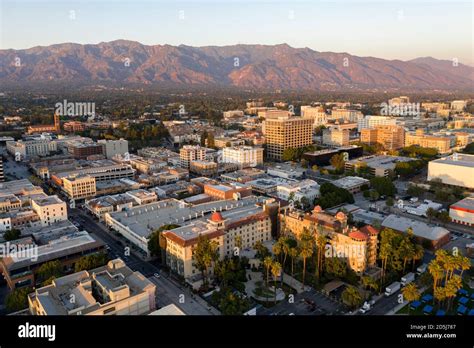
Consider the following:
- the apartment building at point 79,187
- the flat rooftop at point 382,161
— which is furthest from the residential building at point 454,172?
the apartment building at point 79,187

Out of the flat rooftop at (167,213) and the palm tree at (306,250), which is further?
the flat rooftop at (167,213)

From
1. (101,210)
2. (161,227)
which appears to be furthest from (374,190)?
(101,210)

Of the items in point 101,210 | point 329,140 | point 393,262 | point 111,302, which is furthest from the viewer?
point 329,140

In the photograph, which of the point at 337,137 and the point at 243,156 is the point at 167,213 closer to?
the point at 243,156

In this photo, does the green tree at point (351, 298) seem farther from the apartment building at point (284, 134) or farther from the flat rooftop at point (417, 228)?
the apartment building at point (284, 134)

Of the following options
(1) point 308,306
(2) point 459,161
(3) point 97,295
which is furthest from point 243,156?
(3) point 97,295
